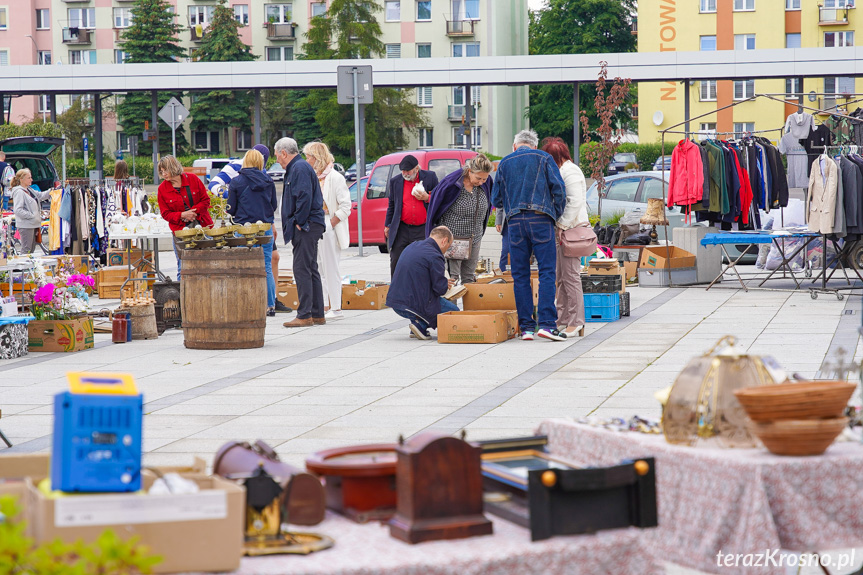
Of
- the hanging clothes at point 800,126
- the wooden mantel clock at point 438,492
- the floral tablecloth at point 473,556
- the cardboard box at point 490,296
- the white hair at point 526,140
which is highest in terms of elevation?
the hanging clothes at point 800,126

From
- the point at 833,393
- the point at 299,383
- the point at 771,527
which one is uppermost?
the point at 833,393

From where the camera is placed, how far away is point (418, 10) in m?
70.8

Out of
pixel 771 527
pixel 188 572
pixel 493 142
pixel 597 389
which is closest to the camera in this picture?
pixel 188 572

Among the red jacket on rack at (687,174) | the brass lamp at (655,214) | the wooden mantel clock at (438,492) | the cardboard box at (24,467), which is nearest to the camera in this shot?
the wooden mantel clock at (438,492)

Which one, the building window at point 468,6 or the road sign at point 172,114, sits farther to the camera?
the building window at point 468,6

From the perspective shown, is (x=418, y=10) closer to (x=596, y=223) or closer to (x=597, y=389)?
(x=596, y=223)

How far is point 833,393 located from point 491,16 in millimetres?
66806

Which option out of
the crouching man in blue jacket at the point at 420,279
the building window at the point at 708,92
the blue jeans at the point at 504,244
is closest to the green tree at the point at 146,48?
the building window at the point at 708,92

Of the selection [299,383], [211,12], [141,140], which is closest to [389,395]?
[299,383]

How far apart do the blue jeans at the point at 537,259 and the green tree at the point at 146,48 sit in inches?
2306

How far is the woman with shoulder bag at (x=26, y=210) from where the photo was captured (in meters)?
18.3

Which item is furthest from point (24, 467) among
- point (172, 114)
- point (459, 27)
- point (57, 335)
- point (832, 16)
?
point (459, 27)

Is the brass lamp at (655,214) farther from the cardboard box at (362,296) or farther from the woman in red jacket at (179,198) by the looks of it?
the woman in red jacket at (179,198)

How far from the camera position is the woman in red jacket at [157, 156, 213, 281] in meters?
12.3
